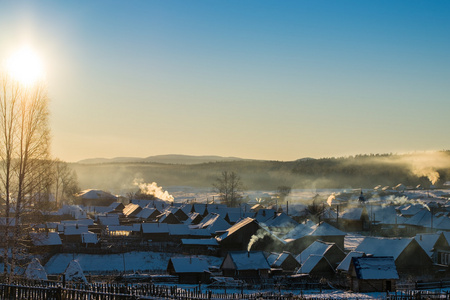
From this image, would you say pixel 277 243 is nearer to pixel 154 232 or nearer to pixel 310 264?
pixel 310 264

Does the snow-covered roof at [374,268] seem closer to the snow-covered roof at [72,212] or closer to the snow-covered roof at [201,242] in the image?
the snow-covered roof at [201,242]

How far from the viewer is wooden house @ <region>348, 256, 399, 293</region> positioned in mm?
43000

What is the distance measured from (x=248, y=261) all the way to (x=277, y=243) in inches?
664

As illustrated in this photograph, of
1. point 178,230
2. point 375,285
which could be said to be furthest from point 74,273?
point 178,230

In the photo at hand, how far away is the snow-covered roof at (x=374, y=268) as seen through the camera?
43000mm

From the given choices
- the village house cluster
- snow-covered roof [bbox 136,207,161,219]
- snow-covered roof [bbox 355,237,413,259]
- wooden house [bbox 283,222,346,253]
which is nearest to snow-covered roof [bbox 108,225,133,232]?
the village house cluster

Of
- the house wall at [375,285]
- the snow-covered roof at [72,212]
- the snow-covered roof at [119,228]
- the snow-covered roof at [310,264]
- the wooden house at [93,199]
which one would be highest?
the wooden house at [93,199]

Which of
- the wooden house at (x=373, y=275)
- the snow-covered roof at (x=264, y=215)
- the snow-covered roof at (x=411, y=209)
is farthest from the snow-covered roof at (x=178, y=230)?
the snow-covered roof at (x=411, y=209)

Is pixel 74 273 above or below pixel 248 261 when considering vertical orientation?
above

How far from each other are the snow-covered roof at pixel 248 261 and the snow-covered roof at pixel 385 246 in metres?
10.6

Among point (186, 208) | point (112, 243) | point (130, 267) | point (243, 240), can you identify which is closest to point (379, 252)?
point (243, 240)

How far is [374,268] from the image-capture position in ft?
143

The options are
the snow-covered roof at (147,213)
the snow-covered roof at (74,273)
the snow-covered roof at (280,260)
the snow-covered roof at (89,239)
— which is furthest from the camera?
the snow-covered roof at (147,213)

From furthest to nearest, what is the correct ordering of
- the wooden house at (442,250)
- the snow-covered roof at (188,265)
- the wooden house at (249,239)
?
the wooden house at (249,239)
the wooden house at (442,250)
the snow-covered roof at (188,265)
